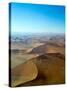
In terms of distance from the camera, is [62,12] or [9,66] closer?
[9,66]

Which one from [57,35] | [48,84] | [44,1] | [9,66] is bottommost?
[48,84]

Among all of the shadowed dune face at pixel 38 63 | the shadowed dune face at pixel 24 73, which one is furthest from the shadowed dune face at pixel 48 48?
the shadowed dune face at pixel 24 73

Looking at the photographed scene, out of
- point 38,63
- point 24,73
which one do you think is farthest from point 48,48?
point 24,73

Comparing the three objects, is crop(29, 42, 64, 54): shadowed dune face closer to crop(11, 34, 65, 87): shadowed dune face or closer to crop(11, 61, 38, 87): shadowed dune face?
crop(11, 34, 65, 87): shadowed dune face

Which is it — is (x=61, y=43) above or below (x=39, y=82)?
above

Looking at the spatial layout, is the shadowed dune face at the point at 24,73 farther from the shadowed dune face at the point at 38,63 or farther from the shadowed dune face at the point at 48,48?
A: the shadowed dune face at the point at 48,48

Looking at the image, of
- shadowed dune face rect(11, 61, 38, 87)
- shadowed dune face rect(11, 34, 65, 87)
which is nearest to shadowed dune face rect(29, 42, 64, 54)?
shadowed dune face rect(11, 34, 65, 87)

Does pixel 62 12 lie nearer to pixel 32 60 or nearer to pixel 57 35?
pixel 57 35

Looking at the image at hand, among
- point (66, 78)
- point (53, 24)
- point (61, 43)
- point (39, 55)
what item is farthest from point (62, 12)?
point (66, 78)
